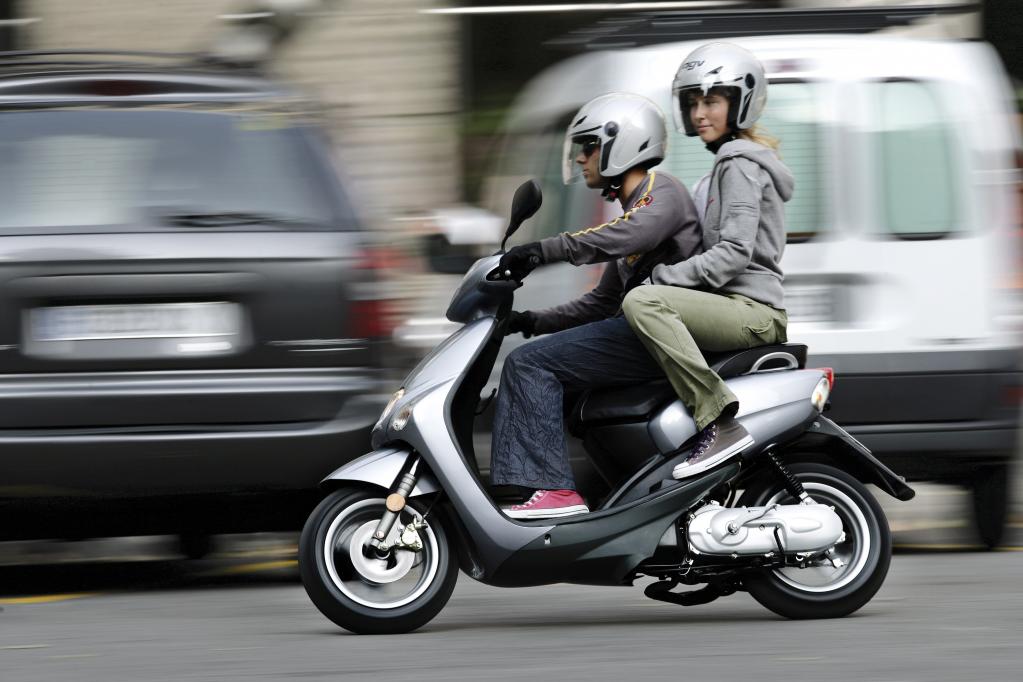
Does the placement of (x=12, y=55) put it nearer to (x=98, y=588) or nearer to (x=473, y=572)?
(x=98, y=588)

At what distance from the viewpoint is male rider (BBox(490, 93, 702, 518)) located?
569cm

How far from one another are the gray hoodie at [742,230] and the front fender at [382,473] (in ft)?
3.05

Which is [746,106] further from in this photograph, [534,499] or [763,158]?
[534,499]

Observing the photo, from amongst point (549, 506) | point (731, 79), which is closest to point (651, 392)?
point (549, 506)

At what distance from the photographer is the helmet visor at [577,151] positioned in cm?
583

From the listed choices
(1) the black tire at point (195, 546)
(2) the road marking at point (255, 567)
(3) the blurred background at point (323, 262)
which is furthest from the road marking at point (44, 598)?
A: (1) the black tire at point (195, 546)

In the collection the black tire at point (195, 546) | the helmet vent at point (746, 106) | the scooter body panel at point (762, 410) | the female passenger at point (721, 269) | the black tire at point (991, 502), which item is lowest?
the black tire at point (195, 546)

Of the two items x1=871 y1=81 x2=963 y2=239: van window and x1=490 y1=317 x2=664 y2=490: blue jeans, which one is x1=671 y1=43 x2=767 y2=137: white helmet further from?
x1=871 y1=81 x2=963 y2=239: van window

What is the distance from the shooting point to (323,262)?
6.45 m

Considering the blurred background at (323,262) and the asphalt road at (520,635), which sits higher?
the blurred background at (323,262)

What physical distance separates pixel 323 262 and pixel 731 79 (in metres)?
1.52

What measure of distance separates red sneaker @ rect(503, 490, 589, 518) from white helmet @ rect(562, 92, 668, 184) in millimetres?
976

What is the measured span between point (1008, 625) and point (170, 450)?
271 centimetres

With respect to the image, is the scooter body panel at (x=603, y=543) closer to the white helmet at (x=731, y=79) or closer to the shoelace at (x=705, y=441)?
the shoelace at (x=705, y=441)
